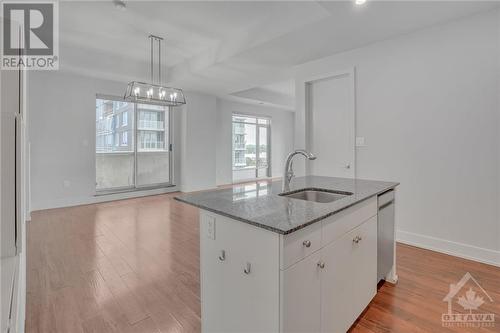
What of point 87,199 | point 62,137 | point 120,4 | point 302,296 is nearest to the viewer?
point 302,296

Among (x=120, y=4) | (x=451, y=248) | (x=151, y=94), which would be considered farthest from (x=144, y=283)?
(x=451, y=248)

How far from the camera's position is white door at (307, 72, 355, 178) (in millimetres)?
3664

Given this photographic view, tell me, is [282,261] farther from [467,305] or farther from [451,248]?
[451,248]

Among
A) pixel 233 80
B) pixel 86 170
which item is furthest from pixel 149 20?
pixel 86 170

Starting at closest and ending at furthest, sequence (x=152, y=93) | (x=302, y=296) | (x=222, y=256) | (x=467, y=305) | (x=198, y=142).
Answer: (x=302, y=296), (x=222, y=256), (x=467, y=305), (x=152, y=93), (x=198, y=142)

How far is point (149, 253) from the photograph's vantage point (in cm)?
278

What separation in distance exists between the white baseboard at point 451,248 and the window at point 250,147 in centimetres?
548

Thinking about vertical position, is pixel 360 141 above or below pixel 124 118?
below

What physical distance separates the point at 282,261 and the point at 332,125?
324 cm

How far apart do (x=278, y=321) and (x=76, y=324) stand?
1.44 metres

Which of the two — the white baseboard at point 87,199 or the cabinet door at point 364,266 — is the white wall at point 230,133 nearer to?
the white baseboard at point 87,199

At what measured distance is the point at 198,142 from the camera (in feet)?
21.5

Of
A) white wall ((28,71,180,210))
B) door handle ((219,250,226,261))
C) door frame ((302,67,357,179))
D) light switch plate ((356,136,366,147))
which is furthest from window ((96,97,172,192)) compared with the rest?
door handle ((219,250,226,261))

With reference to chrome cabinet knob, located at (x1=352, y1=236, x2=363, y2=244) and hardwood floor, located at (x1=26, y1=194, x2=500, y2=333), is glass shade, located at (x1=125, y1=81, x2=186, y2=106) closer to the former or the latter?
hardwood floor, located at (x1=26, y1=194, x2=500, y2=333)
